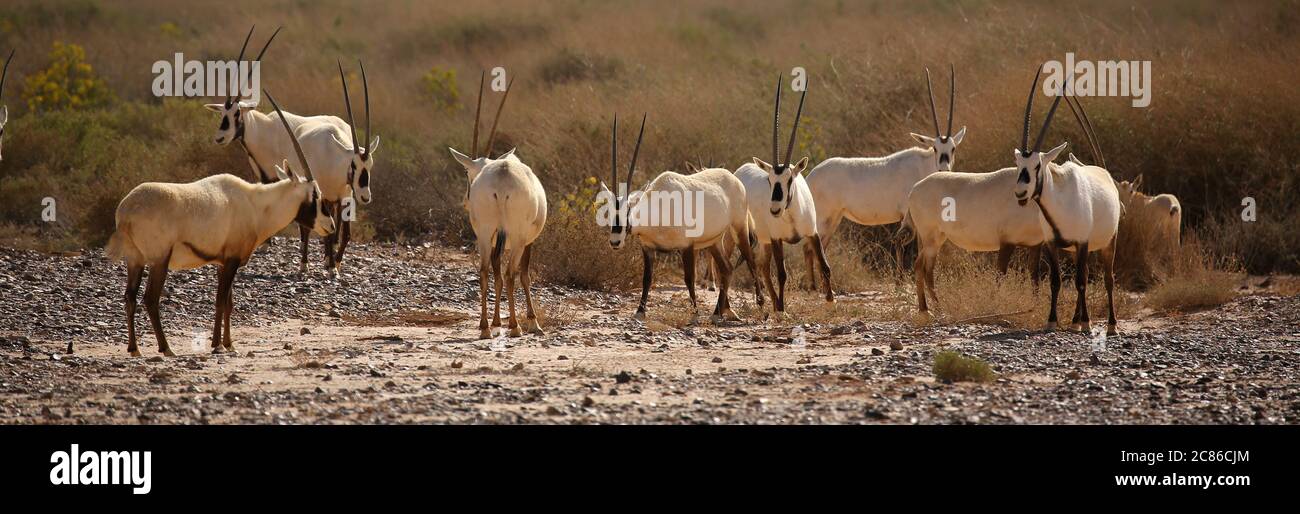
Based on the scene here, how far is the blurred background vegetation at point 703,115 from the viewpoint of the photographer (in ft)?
55.1

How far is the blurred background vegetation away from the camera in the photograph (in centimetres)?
1680

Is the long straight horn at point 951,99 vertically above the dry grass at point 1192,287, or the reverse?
the long straight horn at point 951,99

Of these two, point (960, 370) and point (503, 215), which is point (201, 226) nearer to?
point (503, 215)

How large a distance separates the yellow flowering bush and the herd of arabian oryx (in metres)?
11.6

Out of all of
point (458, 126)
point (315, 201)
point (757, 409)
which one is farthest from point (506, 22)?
point (757, 409)

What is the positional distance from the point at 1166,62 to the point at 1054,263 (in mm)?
7908

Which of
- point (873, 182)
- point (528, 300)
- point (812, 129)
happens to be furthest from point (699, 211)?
point (812, 129)

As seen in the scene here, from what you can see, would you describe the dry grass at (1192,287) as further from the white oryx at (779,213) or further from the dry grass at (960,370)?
the dry grass at (960,370)

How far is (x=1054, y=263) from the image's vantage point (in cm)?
1188

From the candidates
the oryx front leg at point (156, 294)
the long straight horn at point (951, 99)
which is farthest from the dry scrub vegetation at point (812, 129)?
the oryx front leg at point (156, 294)

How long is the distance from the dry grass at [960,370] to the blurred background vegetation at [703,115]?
254 inches

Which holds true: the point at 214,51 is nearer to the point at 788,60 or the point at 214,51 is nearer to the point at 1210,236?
the point at 788,60

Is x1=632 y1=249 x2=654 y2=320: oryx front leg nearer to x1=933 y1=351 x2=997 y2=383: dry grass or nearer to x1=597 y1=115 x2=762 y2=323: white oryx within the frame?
x1=597 y1=115 x2=762 y2=323: white oryx

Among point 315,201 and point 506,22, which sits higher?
point 506,22
